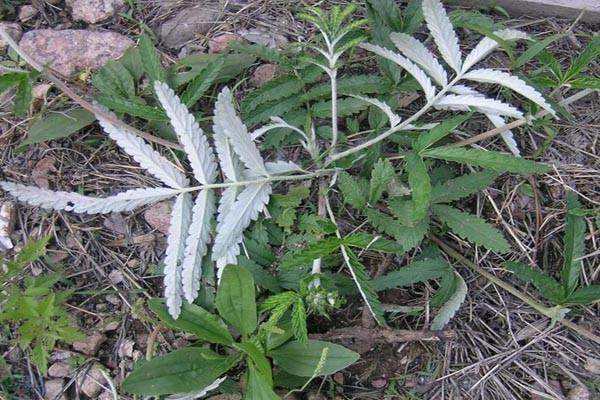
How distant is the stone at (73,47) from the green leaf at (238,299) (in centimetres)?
102

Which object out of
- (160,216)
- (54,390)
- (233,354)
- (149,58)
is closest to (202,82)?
(149,58)

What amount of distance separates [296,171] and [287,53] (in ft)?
1.56

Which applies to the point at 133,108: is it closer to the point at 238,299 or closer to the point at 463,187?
the point at 238,299

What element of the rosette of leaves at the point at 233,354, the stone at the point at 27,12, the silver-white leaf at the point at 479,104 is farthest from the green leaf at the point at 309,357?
the stone at the point at 27,12

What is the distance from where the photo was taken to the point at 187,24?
2.37 m

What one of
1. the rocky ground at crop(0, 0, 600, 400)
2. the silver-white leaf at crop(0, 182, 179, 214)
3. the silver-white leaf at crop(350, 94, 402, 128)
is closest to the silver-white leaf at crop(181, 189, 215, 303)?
the silver-white leaf at crop(0, 182, 179, 214)

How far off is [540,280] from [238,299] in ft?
3.25

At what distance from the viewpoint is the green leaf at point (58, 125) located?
6.96ft

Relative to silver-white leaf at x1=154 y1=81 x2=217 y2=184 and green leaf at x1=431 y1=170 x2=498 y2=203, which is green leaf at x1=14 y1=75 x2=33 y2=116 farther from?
green leaf at x1=431 y1=170 x2=498 y2=203

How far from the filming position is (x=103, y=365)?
2.01 meters

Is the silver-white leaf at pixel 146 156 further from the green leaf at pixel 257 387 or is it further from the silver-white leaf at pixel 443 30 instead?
the silver-white leaf at pixel 443 30

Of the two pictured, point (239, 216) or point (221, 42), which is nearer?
point (239, 216)

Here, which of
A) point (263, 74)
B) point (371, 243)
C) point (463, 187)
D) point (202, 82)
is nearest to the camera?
point (371, 243)

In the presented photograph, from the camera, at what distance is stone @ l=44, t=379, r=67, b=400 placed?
6.46ft
